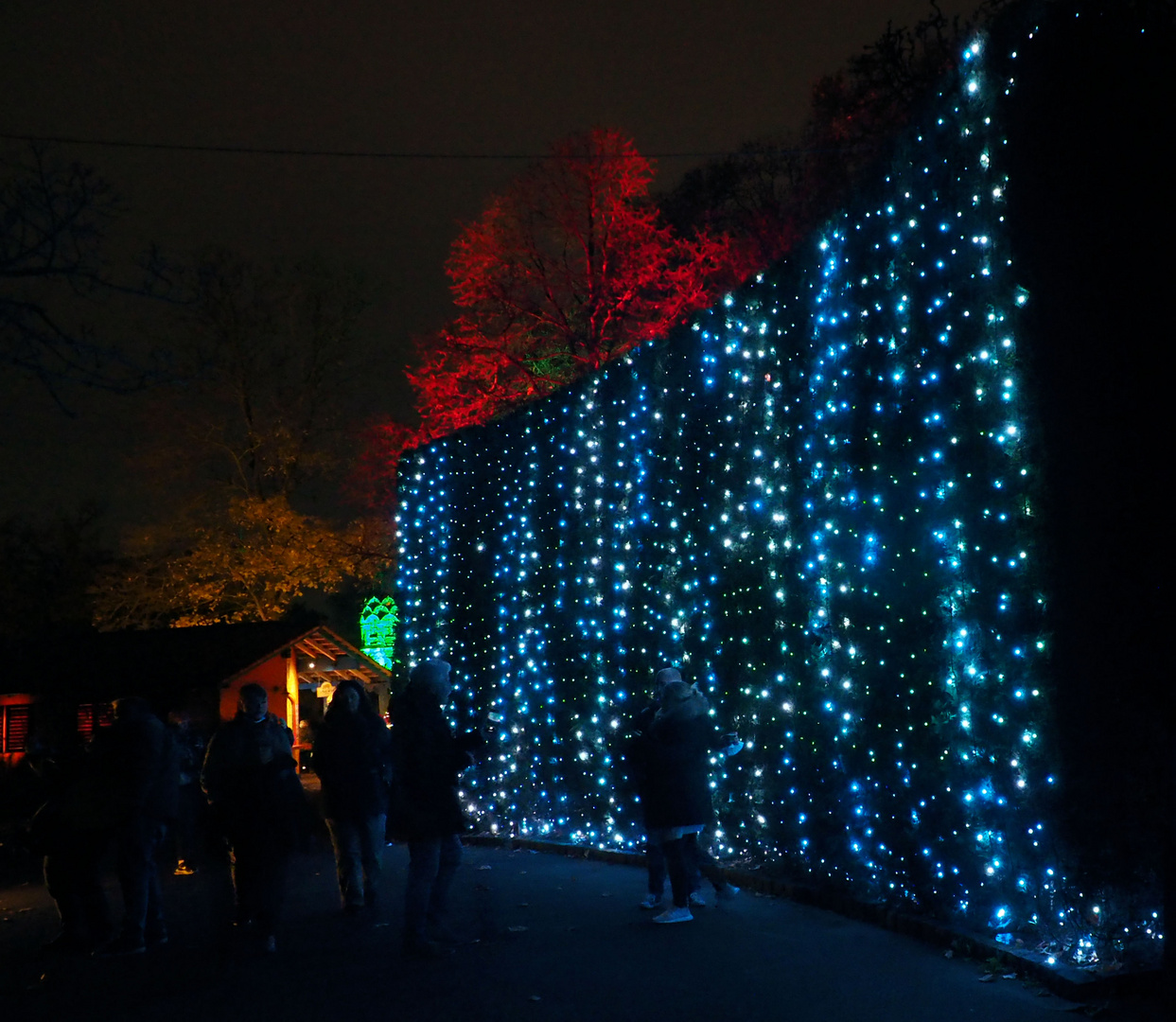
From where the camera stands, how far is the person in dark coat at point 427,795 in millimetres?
7070

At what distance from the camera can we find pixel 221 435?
32.7 m

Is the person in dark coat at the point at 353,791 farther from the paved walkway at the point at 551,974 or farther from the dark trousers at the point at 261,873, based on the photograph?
the dark trousers at the point at 261,873

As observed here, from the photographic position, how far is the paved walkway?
5.66 m

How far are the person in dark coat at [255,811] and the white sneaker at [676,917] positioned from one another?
2527mm

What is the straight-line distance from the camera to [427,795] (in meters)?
7.07

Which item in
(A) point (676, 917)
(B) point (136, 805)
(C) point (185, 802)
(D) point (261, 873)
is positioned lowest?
(A) point (676, 917)

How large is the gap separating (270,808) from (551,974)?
2314mm

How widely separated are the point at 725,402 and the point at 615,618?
2570mm

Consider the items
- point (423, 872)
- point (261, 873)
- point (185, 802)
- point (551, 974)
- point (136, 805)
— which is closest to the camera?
point (551, 974)

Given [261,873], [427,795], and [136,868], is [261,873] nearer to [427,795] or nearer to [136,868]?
[136,868]

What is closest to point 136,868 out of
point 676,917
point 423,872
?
point 423,872

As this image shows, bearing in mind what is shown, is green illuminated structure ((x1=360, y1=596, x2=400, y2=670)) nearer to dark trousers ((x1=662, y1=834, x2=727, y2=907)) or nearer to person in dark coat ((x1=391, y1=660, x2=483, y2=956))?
dark trousers ((x1=662, y1=834, x2=727, y2=907))

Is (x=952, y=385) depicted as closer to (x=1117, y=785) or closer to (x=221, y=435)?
(x=1117, y=785)

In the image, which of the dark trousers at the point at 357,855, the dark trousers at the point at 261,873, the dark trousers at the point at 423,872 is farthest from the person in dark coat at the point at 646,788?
the dark trousers at the point at 261,873
